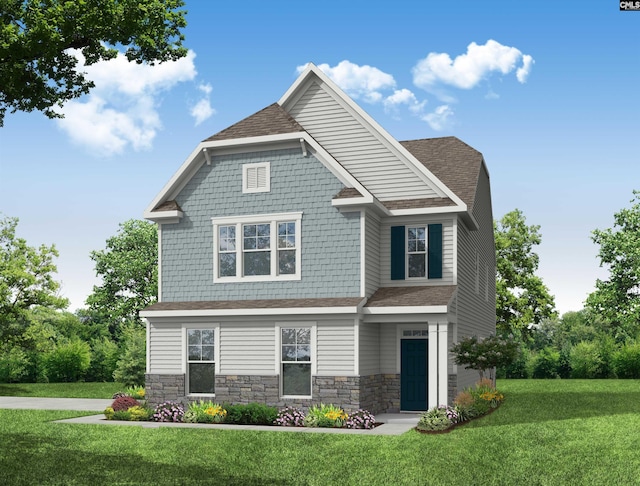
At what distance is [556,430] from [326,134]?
1147 centimetres

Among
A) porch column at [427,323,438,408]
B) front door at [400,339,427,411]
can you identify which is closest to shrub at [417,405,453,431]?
porch column at [427,323,438,408]

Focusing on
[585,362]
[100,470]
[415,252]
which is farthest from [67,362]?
[100,470]

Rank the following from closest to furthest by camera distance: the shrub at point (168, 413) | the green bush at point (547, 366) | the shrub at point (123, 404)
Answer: the shrub at point (168, 413)
the shrub at point (123, 404)
the green bush at point (547, 366)

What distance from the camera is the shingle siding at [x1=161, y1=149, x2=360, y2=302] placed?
22438 mm

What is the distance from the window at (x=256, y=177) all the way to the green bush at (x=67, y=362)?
24.0 m

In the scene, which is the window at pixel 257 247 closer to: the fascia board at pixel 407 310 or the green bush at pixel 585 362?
the fascia board at pixel 407 310

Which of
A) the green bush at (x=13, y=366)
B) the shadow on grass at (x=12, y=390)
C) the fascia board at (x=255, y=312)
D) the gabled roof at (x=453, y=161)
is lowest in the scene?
the shadow on grass at (x=12, y=390)

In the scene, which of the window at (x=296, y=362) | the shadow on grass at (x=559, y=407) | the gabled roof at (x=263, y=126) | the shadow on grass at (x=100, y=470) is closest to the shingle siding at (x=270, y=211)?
the gabled roof at (x=263, y=126)

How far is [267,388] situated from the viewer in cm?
2250

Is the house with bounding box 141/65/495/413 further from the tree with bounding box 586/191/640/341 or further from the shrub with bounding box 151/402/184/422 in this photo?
the tree with bounding box 586/191/640/341

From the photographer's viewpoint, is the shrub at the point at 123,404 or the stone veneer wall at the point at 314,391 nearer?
the stone veneer wall at the point at 314,391

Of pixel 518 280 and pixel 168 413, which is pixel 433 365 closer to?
pixel 168 413

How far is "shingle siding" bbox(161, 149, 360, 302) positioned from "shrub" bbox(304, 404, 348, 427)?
3.32 meters

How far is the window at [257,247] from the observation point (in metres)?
23.0
